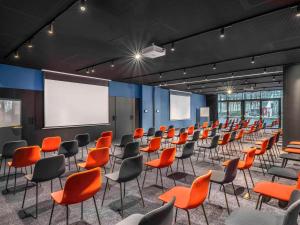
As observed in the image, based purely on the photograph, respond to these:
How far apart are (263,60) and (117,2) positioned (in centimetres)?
591

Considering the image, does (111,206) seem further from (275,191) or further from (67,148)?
(275,191)

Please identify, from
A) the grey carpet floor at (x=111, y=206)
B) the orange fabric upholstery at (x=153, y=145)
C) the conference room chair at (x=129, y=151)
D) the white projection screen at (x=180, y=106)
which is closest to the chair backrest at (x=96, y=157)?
the grey carpet floor at (x=111, y=206)

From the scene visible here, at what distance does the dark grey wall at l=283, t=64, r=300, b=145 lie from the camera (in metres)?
6.90

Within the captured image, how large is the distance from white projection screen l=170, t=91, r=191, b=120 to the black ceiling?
7.85 metres

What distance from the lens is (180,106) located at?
50.9ft

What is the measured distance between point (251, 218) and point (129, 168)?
1.69m

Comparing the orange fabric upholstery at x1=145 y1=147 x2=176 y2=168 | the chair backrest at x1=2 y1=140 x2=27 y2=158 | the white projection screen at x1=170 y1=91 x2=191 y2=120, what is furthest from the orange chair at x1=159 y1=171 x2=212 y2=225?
the white projection screen at x1=170 y1=91 x2=191 y2=120

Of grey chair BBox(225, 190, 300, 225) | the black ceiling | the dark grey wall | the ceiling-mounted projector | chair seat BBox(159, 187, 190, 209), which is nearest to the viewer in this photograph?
grey chair BBox(225, 190, 300, 225)

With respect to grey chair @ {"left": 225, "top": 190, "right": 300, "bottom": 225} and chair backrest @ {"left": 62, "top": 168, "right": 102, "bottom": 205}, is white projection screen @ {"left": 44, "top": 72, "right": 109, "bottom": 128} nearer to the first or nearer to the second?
chair backrest @ {"left": 62, "top": 168, "right": 102, "bottom": 205}

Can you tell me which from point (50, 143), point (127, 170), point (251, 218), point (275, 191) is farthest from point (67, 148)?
point (275, 191)

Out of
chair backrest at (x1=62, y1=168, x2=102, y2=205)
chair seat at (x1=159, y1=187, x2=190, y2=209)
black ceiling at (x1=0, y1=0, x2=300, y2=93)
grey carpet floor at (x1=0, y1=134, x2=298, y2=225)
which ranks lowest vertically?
grey carpet floor at (x1=0, y1=134, x2=298, y2=225)

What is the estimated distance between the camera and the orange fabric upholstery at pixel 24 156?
3594 mm

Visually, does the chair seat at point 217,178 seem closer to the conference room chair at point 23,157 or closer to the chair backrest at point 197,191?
the chair backrest at point 197,191

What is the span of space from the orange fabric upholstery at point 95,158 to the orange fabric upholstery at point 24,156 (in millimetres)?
1039
